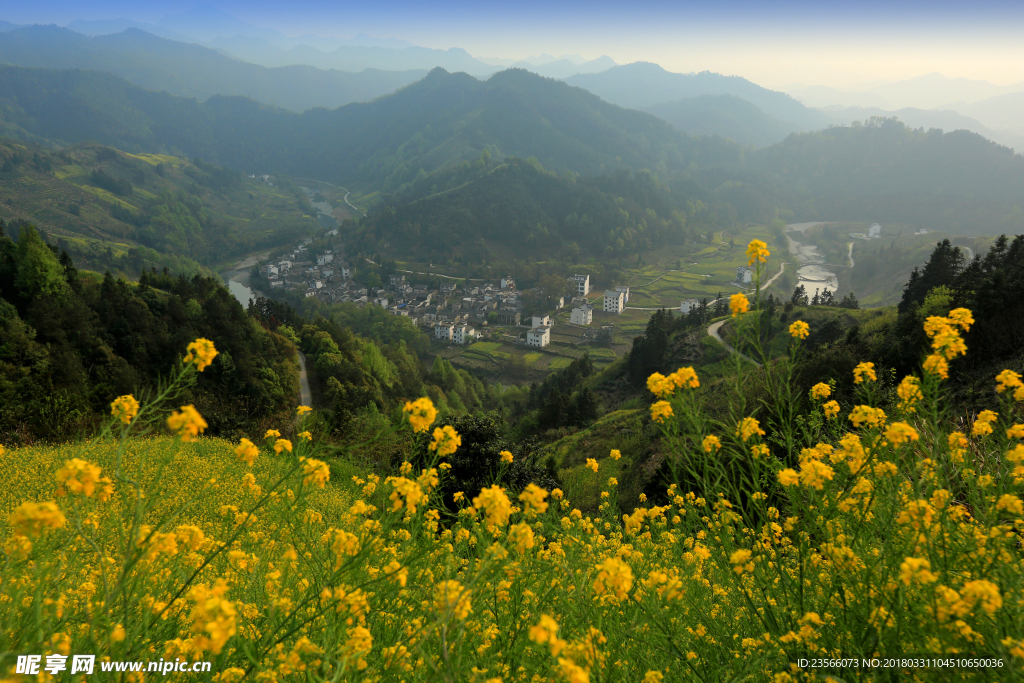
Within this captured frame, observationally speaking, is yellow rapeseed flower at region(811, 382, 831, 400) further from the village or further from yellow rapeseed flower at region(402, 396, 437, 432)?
the village

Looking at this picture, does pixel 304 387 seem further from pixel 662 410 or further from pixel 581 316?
pixel 581 316

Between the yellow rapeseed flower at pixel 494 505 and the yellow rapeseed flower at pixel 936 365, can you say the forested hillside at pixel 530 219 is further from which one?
the yellow rapeseed flower at pixel 494 505

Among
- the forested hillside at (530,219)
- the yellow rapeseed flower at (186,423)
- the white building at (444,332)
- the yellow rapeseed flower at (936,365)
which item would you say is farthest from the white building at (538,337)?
the yellow rapeseed flower at (186,423)

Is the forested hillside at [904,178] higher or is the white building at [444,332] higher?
the forested hillside at [904,178]

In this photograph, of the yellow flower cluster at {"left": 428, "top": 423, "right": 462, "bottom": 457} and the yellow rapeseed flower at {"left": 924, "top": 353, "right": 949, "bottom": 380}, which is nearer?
the yellow flower cluster at {"left": 428, "top": 423, "right": 462, "bottom": 457}

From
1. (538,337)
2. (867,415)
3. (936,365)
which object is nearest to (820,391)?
(867,415)

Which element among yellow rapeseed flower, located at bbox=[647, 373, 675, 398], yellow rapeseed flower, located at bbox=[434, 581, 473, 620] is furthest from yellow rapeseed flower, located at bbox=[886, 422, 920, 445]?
yellow rapeseed flower, located at bbox=[434, 581, 473, 620]
